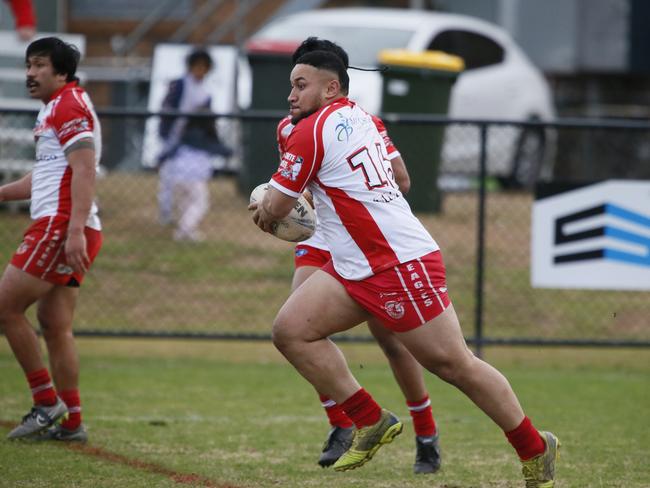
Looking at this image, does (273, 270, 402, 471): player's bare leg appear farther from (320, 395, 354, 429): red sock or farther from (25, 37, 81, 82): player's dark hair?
(25, 37, 81, 82): player's dark hair

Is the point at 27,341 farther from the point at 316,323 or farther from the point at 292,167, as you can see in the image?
the point at 292,167

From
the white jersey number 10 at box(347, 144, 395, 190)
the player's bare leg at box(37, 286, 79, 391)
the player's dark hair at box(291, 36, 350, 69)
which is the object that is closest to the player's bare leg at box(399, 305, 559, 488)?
the white jersey number 10 at box(347, 144, 395, 190)

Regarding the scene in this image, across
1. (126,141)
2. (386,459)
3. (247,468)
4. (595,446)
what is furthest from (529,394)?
(126,141)

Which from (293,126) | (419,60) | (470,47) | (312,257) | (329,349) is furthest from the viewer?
(470,47)

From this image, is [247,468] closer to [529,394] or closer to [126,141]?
[529,394]

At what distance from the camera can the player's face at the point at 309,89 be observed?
5.24 metres

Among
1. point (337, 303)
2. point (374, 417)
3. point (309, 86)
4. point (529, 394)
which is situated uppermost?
point (309, 86)

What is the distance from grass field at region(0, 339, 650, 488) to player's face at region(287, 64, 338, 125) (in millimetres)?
1761

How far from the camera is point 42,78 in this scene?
637 cm

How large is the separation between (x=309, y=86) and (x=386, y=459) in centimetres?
217

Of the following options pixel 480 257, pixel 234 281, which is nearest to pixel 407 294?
pixel 480 257

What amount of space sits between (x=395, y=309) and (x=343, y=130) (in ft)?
2.54

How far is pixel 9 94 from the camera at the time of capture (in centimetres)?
1371

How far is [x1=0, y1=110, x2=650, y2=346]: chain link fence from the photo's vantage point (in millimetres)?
10789
